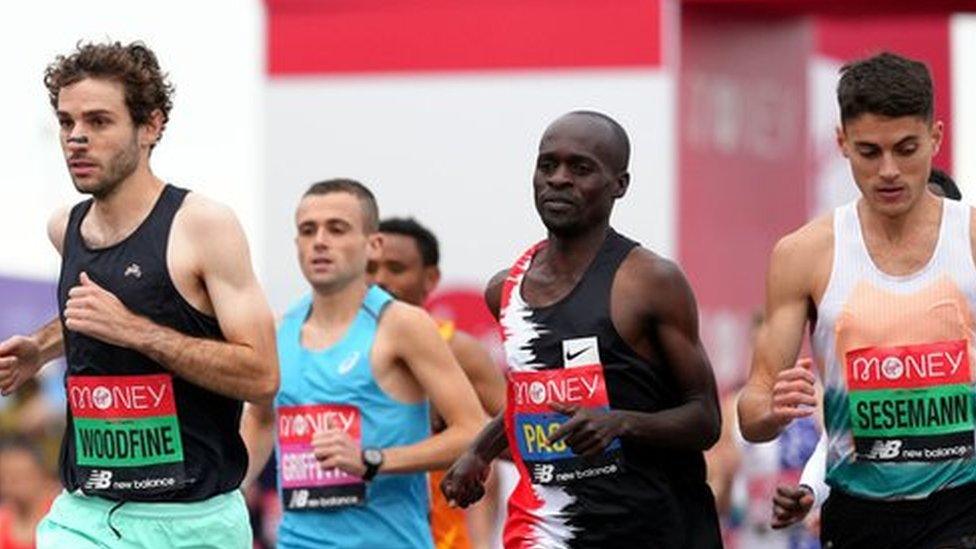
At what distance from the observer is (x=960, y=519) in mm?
8625

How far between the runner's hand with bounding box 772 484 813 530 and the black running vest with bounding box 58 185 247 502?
1711 mm

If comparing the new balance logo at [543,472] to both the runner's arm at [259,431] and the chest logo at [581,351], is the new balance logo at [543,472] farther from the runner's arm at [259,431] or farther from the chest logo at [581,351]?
the runner's arm at [259,431]

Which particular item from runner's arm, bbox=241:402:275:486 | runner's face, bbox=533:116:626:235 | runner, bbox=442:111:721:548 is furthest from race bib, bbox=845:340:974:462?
runner's arm, bbox=241:402:275:486

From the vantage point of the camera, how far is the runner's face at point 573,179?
9.15 m

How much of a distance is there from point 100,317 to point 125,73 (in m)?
0.86

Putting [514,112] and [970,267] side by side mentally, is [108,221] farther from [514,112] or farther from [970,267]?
[514,112]

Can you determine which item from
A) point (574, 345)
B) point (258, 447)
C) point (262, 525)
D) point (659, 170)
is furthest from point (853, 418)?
point (659, 170)

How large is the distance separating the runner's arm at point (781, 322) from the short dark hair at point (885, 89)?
1.34 ft

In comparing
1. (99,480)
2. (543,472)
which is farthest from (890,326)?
(99,480)

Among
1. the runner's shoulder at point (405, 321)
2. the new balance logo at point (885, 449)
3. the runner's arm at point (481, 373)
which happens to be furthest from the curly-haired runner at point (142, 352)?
the runner's arm at point (481, 373)

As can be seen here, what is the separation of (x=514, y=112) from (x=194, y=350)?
11566 millimetres

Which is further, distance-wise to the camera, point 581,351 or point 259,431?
point 259,431

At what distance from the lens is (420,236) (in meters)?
12.9

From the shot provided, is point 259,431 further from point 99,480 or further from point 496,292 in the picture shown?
point 99,480
